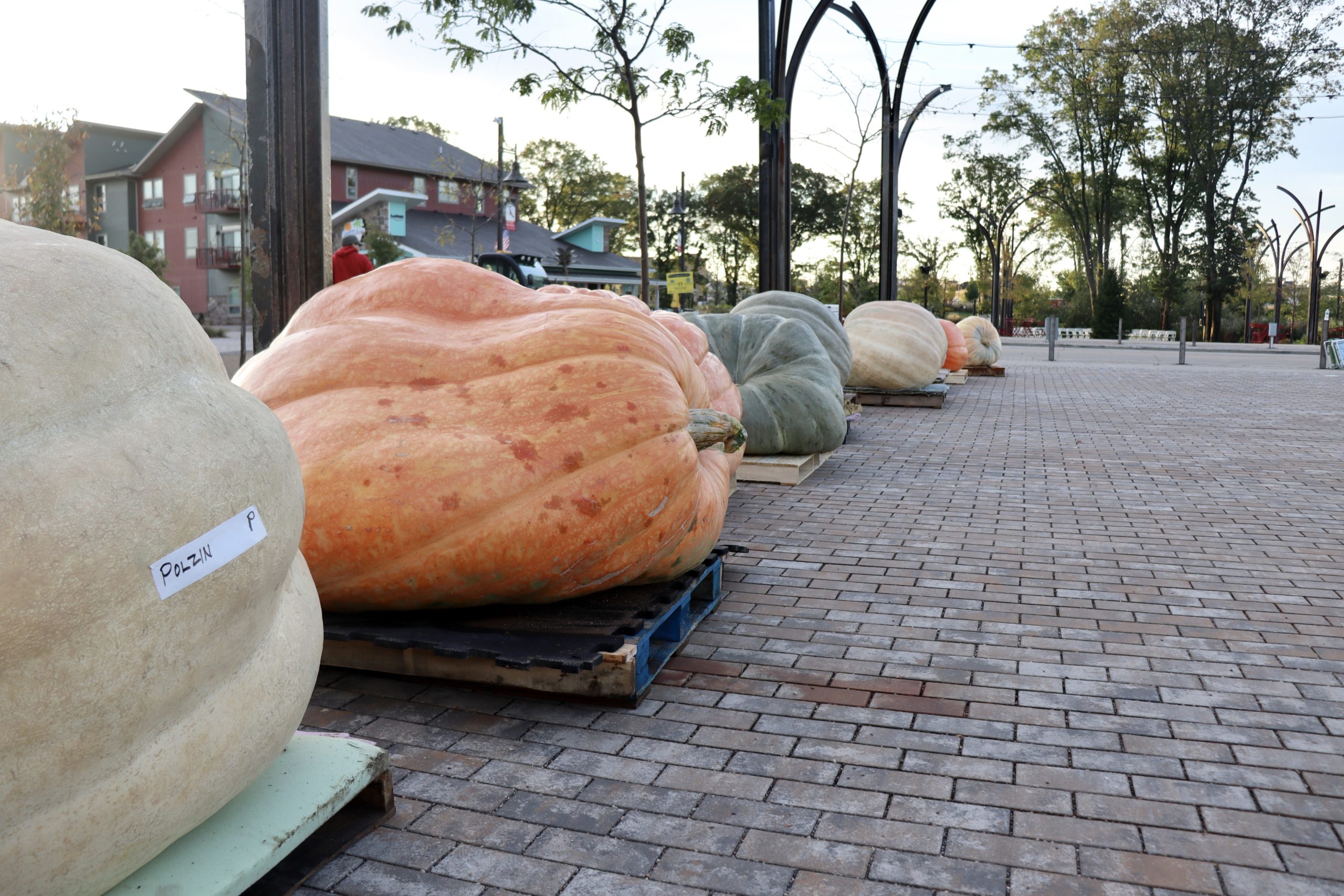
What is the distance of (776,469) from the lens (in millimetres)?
7289

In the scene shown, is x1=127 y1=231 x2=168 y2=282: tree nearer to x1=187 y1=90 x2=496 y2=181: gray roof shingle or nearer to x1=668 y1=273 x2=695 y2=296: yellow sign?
x1=187 y1=90 x2=496 y2=181: gray roof shingle

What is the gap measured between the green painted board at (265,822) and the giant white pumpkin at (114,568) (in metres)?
0.08

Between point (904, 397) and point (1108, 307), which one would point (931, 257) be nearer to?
point (1108, 307)

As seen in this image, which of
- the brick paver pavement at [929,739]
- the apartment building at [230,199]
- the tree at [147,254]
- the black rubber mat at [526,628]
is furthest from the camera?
the apartment building at [230,199]

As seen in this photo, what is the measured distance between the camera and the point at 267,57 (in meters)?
5.11

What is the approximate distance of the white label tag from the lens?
167 centimetres

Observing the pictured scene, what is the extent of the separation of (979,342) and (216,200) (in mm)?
32746

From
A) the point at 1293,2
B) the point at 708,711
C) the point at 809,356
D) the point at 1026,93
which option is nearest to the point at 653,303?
the point at 1026,93

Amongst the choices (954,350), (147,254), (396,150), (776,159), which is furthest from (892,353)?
(396,150)

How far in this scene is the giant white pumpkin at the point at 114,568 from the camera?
1512 mm

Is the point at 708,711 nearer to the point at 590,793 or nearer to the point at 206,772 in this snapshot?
the point at 590,793

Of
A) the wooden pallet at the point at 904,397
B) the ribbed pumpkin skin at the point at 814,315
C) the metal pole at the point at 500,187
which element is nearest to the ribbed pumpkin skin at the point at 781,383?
the ribbed pumpkin skin at the point at 814,315

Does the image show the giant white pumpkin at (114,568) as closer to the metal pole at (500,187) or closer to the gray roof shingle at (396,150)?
the metal pole at (500,187)

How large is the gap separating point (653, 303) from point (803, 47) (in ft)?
102
